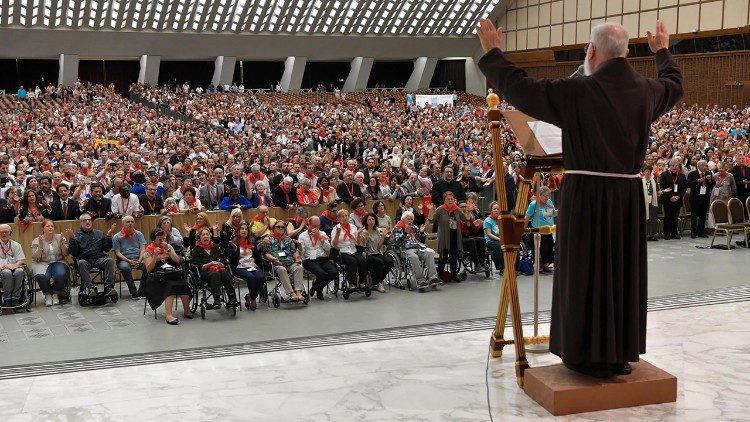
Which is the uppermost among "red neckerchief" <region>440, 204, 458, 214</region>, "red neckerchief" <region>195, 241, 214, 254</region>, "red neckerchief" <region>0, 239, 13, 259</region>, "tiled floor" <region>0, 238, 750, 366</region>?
"red neckerchief" <region>440, 204, 458, 214</region>

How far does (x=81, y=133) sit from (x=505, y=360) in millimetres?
19651

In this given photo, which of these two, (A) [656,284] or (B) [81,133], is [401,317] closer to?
(A) [656,284]

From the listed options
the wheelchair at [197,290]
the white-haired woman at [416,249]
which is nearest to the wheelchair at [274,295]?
the wheelchair at [197,290]

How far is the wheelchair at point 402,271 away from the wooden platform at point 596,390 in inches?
223

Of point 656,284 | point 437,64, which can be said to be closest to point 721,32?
point 437,64

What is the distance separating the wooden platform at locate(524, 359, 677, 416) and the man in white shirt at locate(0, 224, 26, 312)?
6.74m

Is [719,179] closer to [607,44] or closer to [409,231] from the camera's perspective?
[409,231]

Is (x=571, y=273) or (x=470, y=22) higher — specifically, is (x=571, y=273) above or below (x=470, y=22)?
below

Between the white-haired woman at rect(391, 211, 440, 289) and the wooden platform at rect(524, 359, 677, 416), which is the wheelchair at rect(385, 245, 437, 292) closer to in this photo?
the white-haired woman at rect(391, 211, 440, 289)

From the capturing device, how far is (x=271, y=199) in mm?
11711

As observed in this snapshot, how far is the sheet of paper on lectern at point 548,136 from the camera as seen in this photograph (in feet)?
14.3

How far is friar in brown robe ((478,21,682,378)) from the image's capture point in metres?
3.68

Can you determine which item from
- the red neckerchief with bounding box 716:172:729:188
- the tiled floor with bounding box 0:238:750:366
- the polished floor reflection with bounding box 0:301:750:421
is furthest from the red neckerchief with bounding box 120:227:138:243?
the red neckerchief with bounding box 716:172:729:188

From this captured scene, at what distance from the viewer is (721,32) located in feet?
99.8
